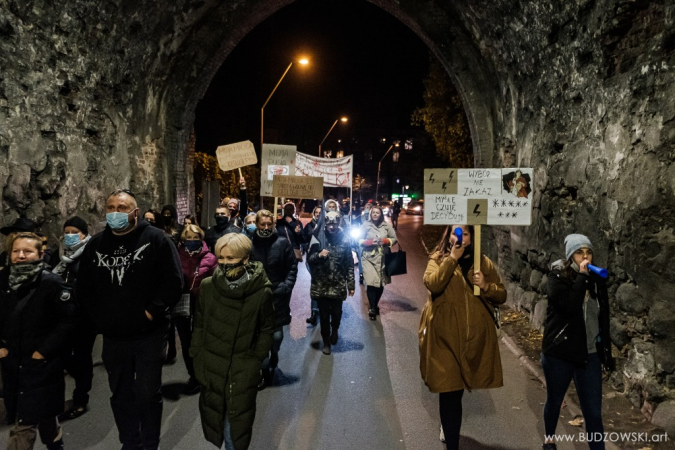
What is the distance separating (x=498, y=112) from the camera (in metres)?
10.6

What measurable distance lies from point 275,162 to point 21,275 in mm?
6927

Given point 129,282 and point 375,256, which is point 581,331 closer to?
point 129,282

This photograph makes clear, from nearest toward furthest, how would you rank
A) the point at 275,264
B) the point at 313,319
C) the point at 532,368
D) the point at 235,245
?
1. the point at 235,245
2. the point at 275,264
3. the point at 532,368
4. the point at 313,319

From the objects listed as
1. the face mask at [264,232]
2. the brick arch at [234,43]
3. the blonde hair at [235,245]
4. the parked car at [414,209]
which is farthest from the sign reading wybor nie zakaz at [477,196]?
the parked car at [414,209]

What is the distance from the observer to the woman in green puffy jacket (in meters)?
3.47

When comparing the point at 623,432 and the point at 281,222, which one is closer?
the point at 623,432

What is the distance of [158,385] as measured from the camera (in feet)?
12.6

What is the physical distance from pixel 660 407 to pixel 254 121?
109ft

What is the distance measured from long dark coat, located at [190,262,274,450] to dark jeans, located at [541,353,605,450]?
90.8 inches

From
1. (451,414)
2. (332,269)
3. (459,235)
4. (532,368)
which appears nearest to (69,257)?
(332,269)

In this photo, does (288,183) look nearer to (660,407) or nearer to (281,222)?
(281,222)

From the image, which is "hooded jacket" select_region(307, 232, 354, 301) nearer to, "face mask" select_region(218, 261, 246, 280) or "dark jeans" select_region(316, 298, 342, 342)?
"dark jeans" select_region(316, 298, 342, 342)

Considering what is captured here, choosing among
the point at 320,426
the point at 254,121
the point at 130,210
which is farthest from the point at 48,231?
the point at 254,121

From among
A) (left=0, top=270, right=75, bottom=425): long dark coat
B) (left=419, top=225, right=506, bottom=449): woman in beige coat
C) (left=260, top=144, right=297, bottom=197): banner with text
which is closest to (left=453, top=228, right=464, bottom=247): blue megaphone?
(left=419, top=225, right=506, bottom=449): woman in beige coat
